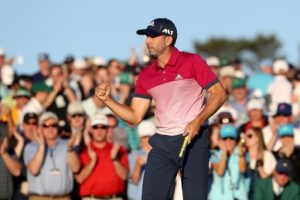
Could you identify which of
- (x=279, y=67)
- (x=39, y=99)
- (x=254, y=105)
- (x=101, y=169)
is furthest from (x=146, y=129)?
(x=279, y=67)

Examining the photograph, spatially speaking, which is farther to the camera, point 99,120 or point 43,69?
point 43,69

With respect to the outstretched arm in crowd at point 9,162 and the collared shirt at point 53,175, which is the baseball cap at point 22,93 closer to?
the outstretched arm in crowd at point 9,162

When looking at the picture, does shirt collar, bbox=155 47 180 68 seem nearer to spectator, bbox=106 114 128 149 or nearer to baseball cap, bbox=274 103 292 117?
spectator, bbox=106 114 128 149

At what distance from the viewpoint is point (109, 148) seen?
19.0 metres

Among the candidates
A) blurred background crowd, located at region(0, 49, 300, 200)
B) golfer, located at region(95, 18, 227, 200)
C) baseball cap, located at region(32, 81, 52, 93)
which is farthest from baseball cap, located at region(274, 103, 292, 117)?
golfer, located at region(95, 18, 227, 200)

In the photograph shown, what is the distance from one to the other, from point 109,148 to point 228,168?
1.95 metres

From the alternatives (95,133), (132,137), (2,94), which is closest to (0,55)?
(2,94)

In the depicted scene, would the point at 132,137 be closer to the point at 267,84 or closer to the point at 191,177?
the point at 267,84

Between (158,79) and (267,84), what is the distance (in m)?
11.8

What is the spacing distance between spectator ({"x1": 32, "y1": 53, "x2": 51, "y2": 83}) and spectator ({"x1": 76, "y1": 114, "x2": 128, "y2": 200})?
5.66 m

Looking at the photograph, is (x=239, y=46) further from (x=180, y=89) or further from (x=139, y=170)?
(x=180, y=89)

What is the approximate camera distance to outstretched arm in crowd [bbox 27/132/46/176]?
18.5 m

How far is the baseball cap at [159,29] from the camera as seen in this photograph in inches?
531

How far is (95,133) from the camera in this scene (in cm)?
1895
